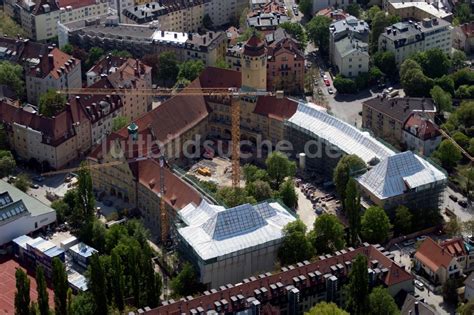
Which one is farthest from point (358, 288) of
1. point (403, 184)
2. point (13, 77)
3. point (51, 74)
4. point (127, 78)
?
point (13, 77)

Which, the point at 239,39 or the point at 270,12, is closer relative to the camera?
the point at 239,39

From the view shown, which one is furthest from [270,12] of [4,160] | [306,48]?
[4,160]

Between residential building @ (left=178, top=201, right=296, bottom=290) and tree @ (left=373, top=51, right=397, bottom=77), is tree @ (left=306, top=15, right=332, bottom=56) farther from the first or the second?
residential building @ (left=178, top=201, right=296, bottom=290)

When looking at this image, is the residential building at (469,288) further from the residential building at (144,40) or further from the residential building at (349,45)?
the residential building at (144,40)

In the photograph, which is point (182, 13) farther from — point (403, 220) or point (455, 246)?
point (455, 246)

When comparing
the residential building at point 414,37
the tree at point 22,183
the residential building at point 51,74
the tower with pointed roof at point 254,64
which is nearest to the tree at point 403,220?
the tower with pointed roof at point 254,64

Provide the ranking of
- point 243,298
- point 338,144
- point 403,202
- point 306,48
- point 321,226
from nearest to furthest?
point 243,298, point 321,226, point 403,202, point 338,144, point 306,48

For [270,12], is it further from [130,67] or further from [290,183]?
[290,183]
